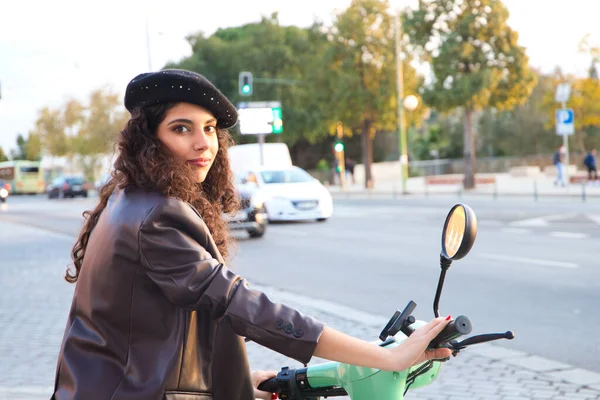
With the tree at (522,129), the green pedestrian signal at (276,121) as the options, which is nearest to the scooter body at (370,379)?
the green pedestrian signal at (276,121)

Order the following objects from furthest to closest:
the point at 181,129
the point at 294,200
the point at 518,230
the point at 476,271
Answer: the point at 294,200
the point at 518,230
the point at 476,271
the point at 181,129

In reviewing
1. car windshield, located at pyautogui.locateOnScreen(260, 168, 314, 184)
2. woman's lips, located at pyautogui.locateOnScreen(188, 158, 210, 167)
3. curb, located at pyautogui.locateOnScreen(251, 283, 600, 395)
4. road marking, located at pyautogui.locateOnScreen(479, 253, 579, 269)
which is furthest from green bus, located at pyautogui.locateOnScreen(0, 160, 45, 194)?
woman's lips, located at pyautogui.locateOnScreen(188, 158, 210, 167)

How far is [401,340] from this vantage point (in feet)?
6.54

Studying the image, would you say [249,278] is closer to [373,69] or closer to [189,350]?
[189,350]

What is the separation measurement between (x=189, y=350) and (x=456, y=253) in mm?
598

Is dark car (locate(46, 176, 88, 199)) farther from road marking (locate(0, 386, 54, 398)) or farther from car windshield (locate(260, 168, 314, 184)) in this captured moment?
road marking (locate(0, 386, 54, 398))

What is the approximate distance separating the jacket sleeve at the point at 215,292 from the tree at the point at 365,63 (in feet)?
141

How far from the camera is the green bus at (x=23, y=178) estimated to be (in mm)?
77875

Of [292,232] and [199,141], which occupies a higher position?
[199,141]

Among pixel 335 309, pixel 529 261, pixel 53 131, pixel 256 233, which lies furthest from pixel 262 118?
pixel 53 131

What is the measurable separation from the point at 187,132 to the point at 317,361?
4425 mm

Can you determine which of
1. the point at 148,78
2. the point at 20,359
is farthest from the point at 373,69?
the point at 148,78

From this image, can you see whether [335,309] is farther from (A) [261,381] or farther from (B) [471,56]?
(B) [471,56]

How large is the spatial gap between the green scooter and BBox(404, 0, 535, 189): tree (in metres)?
33.9
